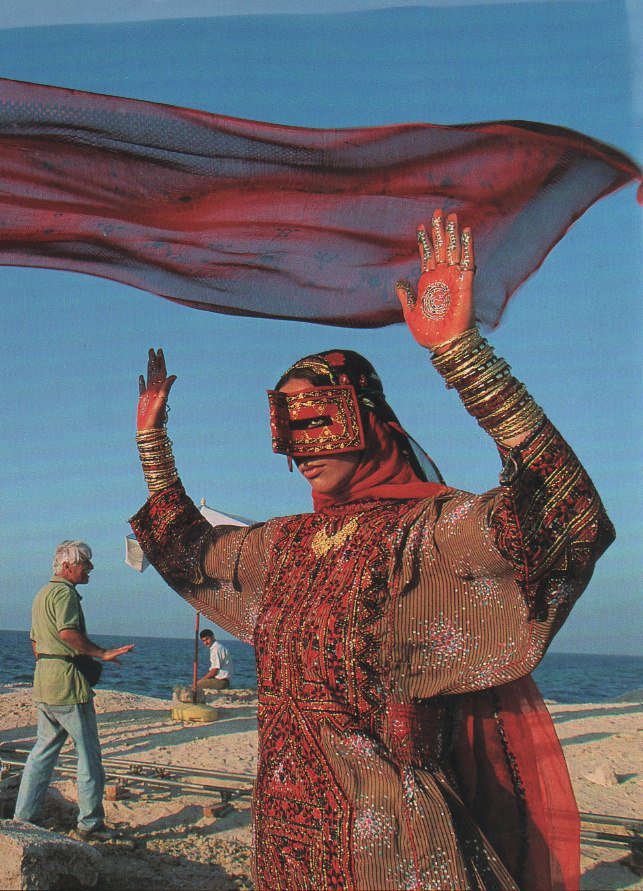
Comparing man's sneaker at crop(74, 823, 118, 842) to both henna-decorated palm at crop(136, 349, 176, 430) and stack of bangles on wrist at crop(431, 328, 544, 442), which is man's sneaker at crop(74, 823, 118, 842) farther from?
stack of bangles on wrist at crop(431, 328, 544, 442)

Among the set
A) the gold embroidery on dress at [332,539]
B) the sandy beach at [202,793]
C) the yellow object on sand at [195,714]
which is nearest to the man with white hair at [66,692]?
the sandy beach at [202,793]

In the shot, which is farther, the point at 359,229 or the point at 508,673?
the point at 359,229

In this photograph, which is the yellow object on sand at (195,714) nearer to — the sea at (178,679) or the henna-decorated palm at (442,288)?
the sea at (178,679)

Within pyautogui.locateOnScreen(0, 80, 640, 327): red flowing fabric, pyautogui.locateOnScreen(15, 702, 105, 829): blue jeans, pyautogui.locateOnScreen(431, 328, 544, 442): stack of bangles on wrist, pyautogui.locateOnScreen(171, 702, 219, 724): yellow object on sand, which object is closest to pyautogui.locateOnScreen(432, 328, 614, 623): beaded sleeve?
pyautogui.locateOnScreen(431, 328, 544, 442): stack of bangles on wrist

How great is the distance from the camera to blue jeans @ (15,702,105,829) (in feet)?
17.7

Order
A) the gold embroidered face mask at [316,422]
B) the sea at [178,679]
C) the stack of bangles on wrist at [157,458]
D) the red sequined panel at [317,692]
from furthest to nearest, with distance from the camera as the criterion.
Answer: the sea at [178,679] < the stack of bangles on wrist at [157,458] < the gold embroidered face mask at [316,422] < the red sequined panel at [317,692]

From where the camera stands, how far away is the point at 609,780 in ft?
22.5

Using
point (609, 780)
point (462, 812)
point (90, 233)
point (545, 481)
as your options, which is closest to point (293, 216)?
point (90, 233)

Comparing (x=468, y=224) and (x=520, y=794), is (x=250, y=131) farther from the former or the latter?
(x=520, y=794)

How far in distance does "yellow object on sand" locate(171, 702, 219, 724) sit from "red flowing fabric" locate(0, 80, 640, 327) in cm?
804

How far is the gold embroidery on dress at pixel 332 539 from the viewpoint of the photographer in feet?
8.26

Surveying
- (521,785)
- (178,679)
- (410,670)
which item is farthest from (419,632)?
(178,679)

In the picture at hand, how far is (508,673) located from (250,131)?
6.70 feet

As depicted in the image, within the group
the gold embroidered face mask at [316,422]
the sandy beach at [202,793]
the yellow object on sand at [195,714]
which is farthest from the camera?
the yellow object on sand at [195,714]
